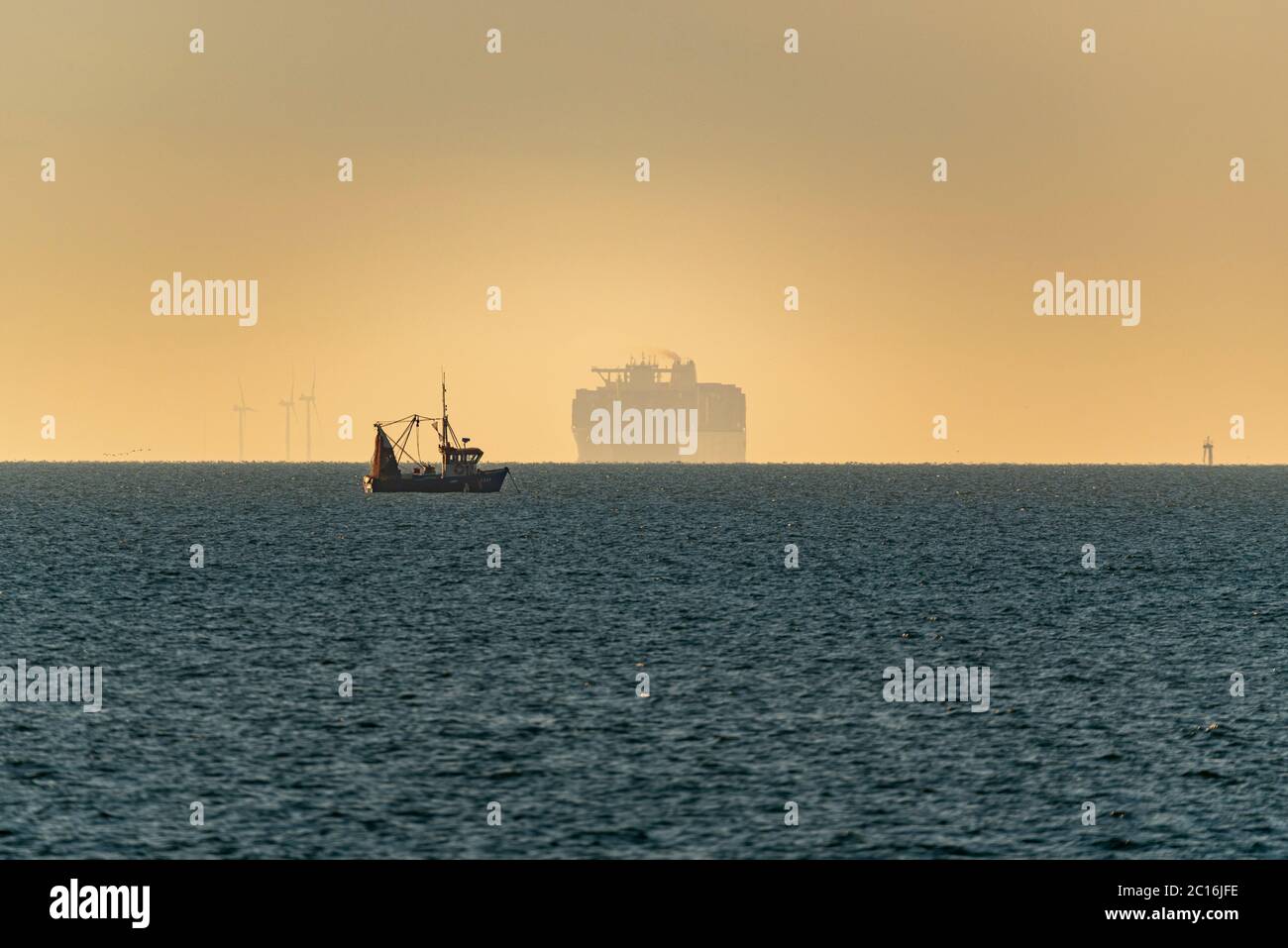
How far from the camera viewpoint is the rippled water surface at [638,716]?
34.9 metres

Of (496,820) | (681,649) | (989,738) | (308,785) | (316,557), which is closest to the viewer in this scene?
(496,820)

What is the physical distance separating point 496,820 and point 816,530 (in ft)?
435

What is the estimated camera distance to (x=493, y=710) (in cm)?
4984

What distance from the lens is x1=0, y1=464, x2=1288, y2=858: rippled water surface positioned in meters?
34.9

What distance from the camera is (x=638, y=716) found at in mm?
48906
